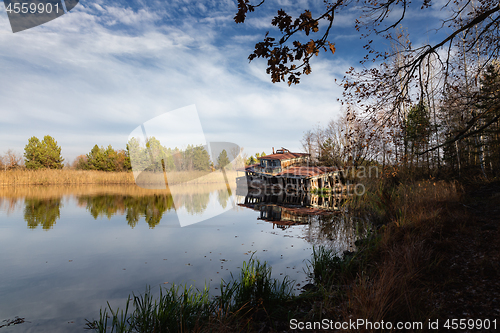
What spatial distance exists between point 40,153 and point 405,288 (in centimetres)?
6621

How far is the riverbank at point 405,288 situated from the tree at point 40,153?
62232 mm

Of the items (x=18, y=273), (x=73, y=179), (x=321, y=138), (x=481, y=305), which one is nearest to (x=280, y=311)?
(x=481, y=305)

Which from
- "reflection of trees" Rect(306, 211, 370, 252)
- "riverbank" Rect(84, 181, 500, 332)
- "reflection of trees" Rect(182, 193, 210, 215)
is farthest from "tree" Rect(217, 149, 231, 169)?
"riverbank" Rect(84, 181, 500, 332)

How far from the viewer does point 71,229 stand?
13219mm

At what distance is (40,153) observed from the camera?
5188 centimetres

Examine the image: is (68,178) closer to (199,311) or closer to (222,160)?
(199,311)

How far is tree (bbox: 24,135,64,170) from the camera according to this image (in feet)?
169

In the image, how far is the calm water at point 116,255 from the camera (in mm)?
5824

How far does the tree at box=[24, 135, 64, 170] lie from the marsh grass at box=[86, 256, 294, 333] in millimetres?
61542

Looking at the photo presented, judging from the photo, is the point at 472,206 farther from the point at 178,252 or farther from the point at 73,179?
the point at 73,179

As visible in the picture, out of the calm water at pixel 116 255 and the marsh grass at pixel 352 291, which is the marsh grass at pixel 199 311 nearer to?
the marsh grass at pixel 352 291

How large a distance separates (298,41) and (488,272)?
17.2 feet

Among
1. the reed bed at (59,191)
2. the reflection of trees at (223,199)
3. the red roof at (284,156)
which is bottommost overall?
the reflection of trees at (223,199)

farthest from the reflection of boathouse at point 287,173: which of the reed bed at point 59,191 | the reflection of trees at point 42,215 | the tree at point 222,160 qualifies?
the tree at point 222,160
